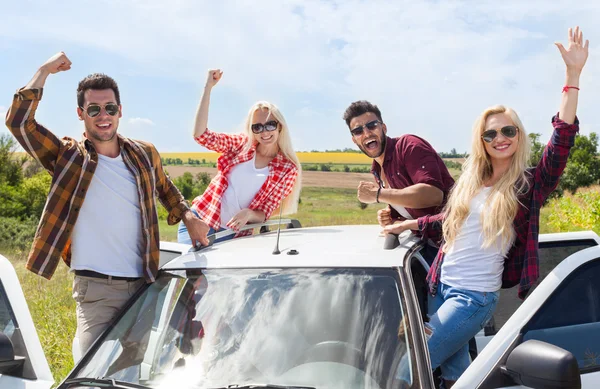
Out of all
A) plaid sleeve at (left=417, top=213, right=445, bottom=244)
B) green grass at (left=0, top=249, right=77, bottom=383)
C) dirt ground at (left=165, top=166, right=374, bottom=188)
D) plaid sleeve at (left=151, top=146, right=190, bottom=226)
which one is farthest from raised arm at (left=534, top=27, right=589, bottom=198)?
dirt ground at (left=165, top=166, right=374, bottom=188)

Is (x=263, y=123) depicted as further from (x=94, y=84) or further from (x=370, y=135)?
(x=94, y=84)

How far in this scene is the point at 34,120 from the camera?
3.53 m

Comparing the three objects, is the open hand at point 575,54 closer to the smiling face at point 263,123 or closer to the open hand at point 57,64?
the smiling face at point 263,123

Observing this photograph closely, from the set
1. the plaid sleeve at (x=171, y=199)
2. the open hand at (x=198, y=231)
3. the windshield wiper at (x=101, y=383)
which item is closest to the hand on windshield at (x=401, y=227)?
the open hand at (x=198, y=231)

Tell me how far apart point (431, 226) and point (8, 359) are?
7.43 feet

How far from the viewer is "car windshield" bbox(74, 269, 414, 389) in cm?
285

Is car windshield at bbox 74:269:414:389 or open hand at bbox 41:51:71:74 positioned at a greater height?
open hand at bbox 41:51:71:74

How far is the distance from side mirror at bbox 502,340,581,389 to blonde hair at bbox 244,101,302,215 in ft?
8.63

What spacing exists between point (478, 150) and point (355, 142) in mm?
1168

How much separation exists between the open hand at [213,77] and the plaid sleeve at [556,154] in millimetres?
2579

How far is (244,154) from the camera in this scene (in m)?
5.09

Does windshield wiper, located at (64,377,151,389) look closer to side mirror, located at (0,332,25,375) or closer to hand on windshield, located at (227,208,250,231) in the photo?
side mirror, located at (0,332,25,375)

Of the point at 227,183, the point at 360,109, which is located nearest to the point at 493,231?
the point at 360,109

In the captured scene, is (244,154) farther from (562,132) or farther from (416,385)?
(416,385)
